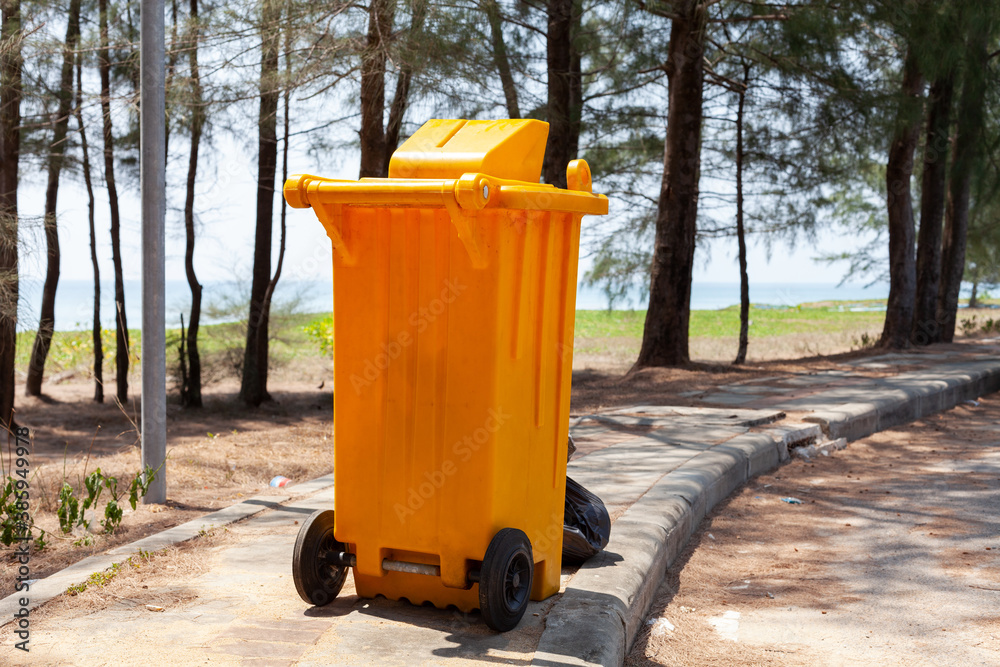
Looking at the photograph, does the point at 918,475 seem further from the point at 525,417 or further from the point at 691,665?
the point at 525,417

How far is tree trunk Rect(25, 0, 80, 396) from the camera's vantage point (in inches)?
401

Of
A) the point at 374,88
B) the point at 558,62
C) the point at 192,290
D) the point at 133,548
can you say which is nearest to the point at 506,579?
the point at 133,548

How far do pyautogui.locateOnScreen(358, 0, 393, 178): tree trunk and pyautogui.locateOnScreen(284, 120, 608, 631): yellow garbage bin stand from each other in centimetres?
502

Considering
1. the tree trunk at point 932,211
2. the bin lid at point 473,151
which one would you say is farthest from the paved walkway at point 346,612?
the tree trunk at point 932,211

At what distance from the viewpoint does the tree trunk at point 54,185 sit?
33.5 ft

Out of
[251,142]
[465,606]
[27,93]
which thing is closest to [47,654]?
[465,606]

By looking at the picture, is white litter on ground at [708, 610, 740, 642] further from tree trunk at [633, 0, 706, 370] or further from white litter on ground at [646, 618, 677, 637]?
Result: tree trunk at [633, 0, 706, 370]

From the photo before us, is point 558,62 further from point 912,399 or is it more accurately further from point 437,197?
point 437,197

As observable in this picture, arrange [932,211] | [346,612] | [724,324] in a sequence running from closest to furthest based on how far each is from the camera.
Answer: [346,612] < [932,211] < [724,324]

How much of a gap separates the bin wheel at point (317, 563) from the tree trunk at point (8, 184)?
204 inches

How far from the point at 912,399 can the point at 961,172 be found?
7.50 meters

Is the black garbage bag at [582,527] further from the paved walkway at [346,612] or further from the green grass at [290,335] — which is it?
the green grass at [290,335]

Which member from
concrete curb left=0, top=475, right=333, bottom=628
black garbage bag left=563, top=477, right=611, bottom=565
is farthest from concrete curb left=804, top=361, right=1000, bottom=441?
concrete curb left=0, top=475, right=333, bottom=628

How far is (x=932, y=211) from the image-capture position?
14.1 m
